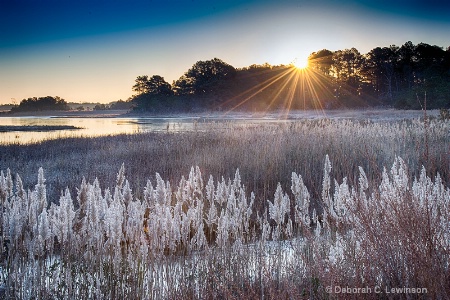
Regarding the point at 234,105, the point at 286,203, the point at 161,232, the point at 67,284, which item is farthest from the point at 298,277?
the point at 234,105

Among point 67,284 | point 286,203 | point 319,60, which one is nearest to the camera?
point 67,284

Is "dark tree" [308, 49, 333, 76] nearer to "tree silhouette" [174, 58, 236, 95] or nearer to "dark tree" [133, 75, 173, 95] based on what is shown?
"tree silhouette" [174, 58, 236, 95]

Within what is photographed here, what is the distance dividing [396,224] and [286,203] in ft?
4.14

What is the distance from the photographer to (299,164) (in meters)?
9.55

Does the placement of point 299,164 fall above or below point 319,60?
below

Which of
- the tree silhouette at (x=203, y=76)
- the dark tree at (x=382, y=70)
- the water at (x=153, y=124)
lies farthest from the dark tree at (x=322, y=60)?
the water at (x=153, y=124)

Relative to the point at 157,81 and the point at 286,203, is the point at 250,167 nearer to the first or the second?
the point at 286,203

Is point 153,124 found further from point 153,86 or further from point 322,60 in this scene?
point 322,60

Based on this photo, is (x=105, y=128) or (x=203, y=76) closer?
(x=105, y=128)

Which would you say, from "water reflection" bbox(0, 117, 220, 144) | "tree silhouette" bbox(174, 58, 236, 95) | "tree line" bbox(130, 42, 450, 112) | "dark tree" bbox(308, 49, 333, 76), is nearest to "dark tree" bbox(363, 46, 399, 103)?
"tree line" bbox(130, 42, 450, 112)

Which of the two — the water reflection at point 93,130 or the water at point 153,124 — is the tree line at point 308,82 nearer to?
the water at point 153,124

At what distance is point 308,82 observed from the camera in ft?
225

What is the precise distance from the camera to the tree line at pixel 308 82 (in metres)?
57.1

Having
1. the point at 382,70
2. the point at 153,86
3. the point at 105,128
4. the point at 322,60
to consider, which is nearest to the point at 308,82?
the point at 322,60
